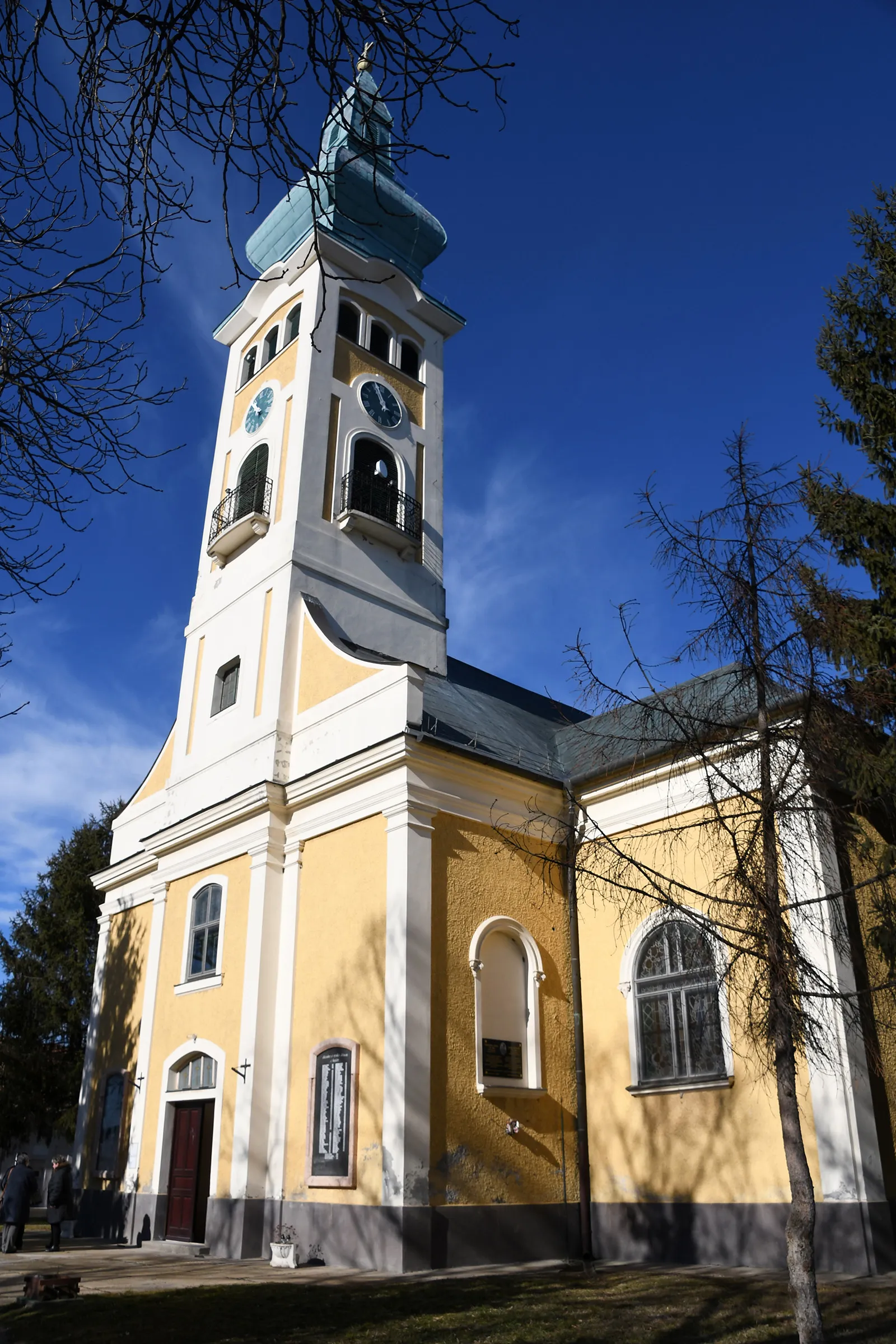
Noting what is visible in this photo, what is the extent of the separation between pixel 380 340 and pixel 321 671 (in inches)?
345

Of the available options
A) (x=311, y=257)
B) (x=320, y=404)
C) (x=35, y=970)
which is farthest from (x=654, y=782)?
(x=35, y=970)

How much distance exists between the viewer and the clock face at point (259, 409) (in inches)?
832

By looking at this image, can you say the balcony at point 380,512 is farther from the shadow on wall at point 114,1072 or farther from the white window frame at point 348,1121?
the white window frame at point 348,1121

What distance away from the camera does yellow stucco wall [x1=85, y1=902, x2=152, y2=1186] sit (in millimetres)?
18375

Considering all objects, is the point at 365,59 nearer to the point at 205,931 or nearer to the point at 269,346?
the point at 205,931

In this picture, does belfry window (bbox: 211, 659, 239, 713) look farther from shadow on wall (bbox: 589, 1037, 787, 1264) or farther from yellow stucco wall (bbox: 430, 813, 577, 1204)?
shadow on wall (bbox: 589, 1037, 787, 1264)

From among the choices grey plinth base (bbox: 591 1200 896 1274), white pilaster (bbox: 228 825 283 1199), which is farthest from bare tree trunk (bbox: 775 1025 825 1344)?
white pilaster (bbox: 228 825 283 1199)

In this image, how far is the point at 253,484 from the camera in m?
20.1

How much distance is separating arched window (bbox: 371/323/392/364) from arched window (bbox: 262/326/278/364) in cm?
207

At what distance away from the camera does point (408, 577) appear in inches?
784

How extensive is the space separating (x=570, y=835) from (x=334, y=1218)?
7.27 meters

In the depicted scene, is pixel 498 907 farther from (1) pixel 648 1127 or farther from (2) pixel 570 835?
(2) pixel 570 835

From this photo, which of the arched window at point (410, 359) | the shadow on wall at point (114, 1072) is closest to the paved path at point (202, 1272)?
the shadow on wall at point (114, 1072)

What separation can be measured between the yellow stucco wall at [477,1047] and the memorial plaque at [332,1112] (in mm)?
1176
